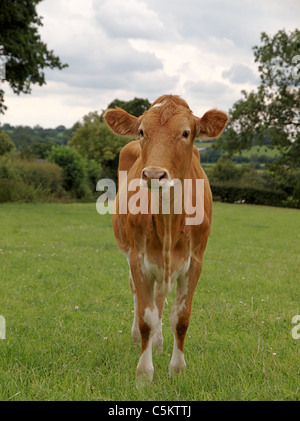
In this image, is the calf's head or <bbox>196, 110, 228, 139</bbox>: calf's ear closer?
the calf's head

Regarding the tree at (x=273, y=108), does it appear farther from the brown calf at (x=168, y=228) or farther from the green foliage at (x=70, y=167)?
the brown calf at (x=168, y=228)

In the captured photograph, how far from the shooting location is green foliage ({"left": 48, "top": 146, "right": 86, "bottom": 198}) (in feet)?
117

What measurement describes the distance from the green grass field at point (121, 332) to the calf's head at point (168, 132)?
6.25ft

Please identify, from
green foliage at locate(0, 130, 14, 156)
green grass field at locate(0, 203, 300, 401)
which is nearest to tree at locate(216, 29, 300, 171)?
green grass field at locate(0, 203, 300, 401)

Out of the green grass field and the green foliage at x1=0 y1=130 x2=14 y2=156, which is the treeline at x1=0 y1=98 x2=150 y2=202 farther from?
the green foliage at x1=0 y1=130 x2=14 y2=156

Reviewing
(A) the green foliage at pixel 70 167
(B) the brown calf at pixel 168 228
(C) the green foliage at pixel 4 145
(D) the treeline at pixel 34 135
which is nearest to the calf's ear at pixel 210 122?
(B) the brown calf at pixel 168 228

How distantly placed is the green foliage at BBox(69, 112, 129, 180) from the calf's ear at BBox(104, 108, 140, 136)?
168 feet

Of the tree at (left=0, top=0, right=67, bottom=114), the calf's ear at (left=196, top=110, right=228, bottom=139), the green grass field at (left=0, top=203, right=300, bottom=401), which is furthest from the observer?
the tree at (left=0, top=0, right=67, bottom=114)

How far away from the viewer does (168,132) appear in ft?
11.9

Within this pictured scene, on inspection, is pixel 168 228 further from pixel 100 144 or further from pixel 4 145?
pixel 4 145

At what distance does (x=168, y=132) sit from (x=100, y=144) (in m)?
53.9

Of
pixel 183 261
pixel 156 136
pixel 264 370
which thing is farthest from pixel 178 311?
pixel 156 136

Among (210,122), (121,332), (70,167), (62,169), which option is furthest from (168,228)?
(70,167)
